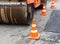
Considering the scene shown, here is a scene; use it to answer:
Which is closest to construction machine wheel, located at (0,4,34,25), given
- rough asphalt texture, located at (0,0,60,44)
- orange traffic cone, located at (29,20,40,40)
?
rough asphalt texture, located at (0,0,60,44)

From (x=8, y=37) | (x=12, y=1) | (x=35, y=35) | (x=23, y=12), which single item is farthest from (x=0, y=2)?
(x=35, y=35)

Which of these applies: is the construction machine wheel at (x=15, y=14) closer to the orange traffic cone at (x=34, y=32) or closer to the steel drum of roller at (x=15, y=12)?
the steel drum of roller at (x=15, y=12)

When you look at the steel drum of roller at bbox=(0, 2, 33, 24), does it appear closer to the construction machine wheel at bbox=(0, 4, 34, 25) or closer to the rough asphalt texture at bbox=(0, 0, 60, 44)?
the construction machine wheel at bbox=(0, 4, 34, 25)

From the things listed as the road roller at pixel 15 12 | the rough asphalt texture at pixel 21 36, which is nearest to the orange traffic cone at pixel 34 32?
the rough asphalt texture at pixel 21 36

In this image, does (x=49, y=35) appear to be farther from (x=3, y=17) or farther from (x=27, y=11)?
(x=3, y=17)

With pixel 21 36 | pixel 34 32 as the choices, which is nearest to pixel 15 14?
pixel 21 36

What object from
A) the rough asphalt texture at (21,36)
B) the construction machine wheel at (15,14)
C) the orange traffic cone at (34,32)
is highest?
the construction machine wheel at (15,14)

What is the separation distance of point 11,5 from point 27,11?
65cm

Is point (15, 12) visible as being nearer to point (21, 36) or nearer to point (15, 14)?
point (15, 14)

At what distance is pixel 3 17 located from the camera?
7.29 meters

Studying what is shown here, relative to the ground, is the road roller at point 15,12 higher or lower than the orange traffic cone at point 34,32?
higher

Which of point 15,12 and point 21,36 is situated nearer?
point 21,36

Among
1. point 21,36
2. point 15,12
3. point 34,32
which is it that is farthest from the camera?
point 15,12

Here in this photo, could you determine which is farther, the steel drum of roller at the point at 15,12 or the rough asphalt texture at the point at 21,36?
the steel drum of roller at the point at 15,12
